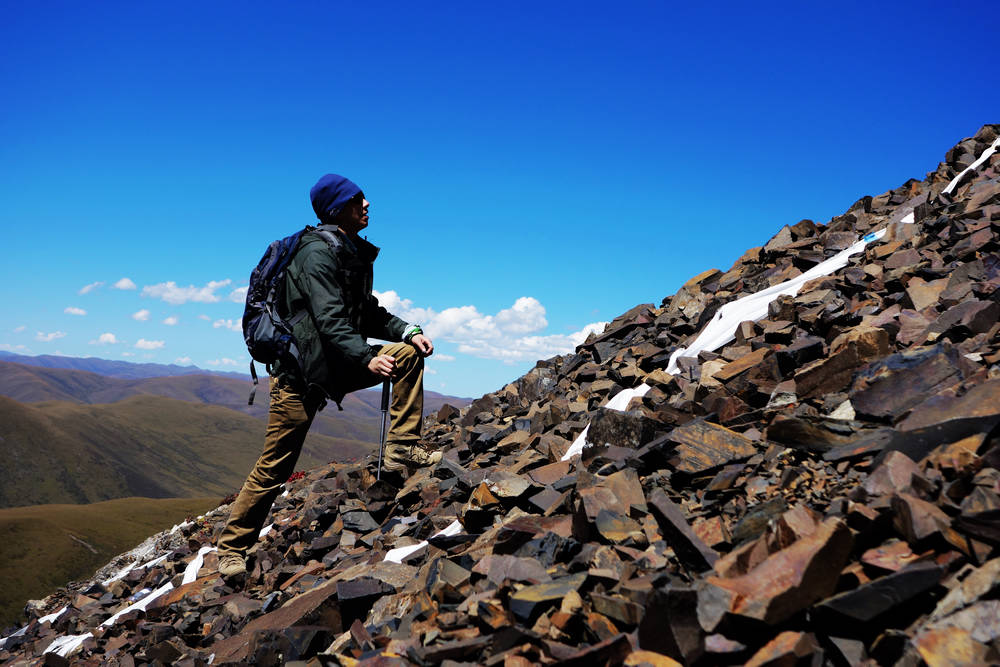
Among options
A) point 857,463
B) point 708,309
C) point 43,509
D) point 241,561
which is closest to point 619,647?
point 857,463

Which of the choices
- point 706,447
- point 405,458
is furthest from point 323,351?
point 706,447

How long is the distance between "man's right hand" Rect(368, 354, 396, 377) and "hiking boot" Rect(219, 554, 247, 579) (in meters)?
3.21

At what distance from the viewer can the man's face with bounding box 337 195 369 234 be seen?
8.02 meters

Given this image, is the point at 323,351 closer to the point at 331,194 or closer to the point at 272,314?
the point at 272,314

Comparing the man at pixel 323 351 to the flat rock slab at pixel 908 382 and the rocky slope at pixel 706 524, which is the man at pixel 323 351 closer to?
the rocky slope at pixel 706 524

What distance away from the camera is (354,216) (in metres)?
8.08

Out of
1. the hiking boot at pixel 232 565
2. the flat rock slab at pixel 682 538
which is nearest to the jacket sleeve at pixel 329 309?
the hiking boot at pixel 232 565

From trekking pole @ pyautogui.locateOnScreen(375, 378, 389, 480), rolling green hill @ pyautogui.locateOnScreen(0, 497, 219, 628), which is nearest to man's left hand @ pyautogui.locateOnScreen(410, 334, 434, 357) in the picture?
trekking pole @ pyautogui.locateOnScreen(375, 378, 389, 480)

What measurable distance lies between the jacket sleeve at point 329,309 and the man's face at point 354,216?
752 millimetres

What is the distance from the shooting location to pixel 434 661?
12.3 ft

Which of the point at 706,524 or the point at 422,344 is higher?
the point at 422,344

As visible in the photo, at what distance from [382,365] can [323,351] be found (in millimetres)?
799

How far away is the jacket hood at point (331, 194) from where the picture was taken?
794 centimetres

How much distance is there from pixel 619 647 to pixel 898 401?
3.25 m
